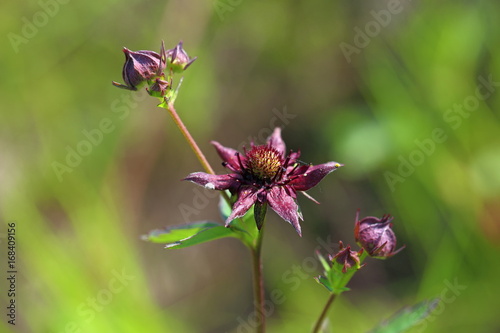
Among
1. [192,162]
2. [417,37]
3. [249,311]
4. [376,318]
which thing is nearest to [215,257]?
[249,311]

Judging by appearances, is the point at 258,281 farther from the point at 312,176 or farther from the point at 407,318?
the point at 407,318

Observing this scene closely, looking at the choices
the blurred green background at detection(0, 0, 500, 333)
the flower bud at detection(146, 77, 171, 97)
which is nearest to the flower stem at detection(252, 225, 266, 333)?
the flower bud at detection(146, 77, 171, 97)

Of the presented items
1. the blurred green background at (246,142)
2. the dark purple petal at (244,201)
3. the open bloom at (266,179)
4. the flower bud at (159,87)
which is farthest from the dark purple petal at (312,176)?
the blurred green background at (246,142)

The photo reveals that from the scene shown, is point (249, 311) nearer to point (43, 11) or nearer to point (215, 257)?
point (215, 257)

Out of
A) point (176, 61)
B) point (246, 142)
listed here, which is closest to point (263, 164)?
point (176, 61)

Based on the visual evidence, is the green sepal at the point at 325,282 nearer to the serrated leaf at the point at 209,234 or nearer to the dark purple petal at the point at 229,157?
the serrated leaf at the point at 209,234
